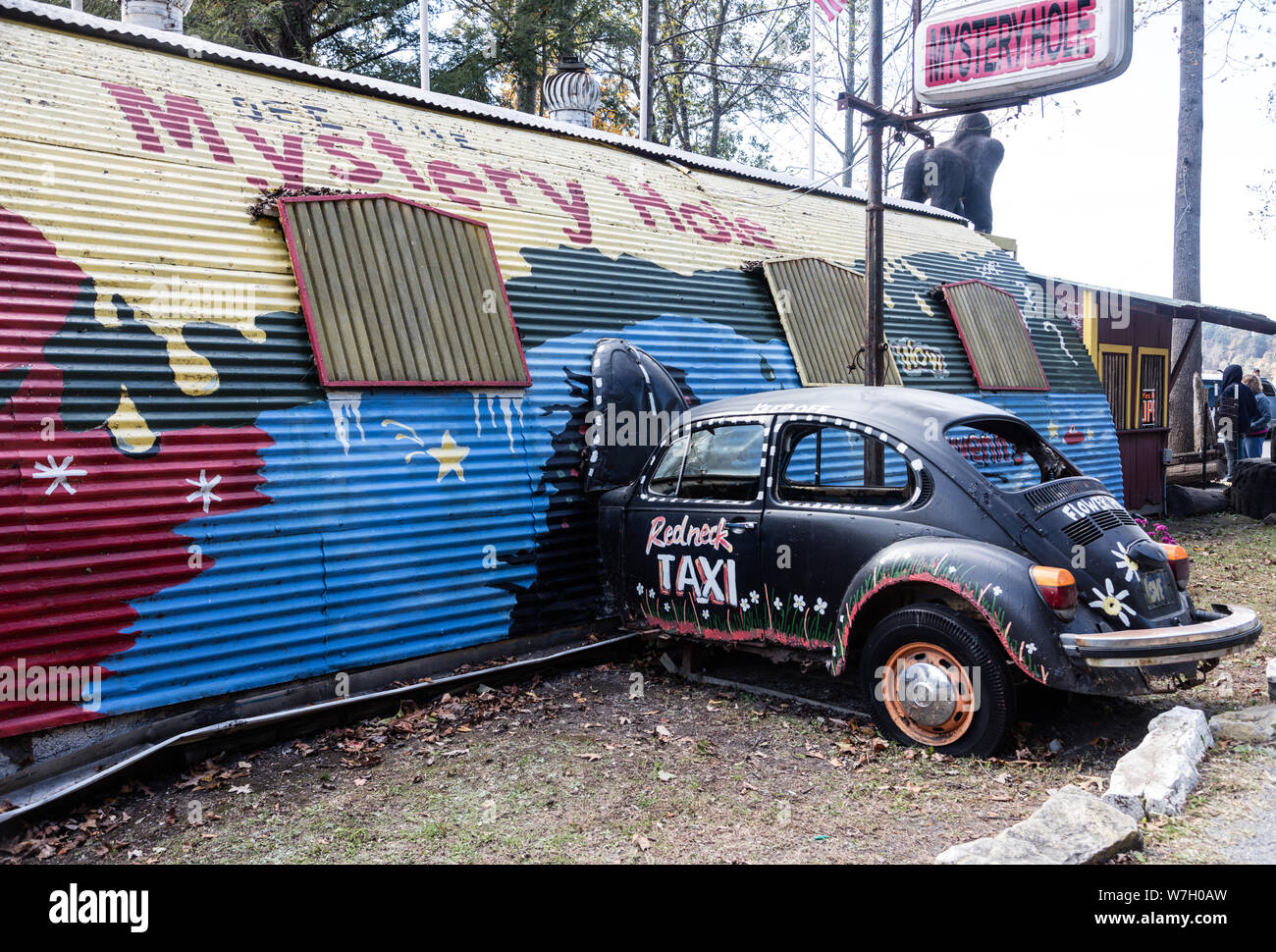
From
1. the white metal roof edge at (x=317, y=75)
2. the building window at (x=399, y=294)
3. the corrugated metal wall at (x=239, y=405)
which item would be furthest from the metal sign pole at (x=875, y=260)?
the white metal roof edge at (x=317, y=75)

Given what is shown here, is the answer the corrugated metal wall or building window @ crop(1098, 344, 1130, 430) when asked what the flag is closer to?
building window @ crop(1098, 344, 1130, 430)

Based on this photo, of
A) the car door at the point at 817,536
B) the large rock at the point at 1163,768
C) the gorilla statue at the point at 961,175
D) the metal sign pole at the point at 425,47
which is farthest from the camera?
the gorilla statue at the point at 961,175

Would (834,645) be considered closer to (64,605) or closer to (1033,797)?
(1033,797)

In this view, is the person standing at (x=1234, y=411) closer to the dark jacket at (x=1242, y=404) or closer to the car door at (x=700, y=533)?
the dark jacket at (x=1242, y=404)

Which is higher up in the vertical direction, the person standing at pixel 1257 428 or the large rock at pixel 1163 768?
the person standing at pixel 1257 428

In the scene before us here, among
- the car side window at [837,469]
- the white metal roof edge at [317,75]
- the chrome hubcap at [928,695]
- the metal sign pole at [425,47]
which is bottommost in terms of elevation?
the chrome hubcap at [928,695]

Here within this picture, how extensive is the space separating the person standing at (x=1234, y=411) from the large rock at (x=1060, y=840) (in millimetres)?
15682

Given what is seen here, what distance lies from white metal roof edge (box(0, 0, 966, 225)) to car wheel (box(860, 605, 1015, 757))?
6691mm

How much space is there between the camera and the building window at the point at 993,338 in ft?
38.2

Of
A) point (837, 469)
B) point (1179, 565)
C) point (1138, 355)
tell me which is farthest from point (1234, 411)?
point (1179, 565)

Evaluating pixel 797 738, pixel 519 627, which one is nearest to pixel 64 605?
pixel 519 627

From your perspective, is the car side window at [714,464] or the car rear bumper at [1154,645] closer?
the car rear bumper at [1154,645]

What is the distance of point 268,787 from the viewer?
4.70 m

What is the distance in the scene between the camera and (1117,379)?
15.7m
